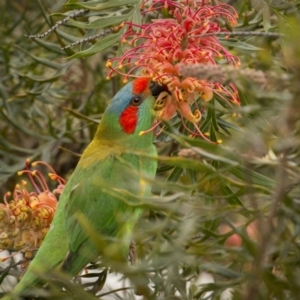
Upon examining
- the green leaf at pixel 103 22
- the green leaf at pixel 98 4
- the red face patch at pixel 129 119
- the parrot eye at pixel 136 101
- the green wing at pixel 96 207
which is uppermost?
the green leaf at pixel 98 4

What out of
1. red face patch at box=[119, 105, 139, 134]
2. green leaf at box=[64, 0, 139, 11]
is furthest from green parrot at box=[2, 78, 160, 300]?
green leaf at box=[64, 0, 139, 11]

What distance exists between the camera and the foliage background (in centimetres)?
105

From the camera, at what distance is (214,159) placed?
3.67ft

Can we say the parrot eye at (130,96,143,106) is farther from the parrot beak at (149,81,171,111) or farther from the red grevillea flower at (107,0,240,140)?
the red grevillea flower at (107,0,240,140)

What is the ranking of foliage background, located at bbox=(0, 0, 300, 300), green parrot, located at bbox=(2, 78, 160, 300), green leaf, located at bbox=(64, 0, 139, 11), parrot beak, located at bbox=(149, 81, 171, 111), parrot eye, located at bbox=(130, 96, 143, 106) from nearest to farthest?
foliage background, located at bbox=(0, 0, 300, 300) → green leaf, located at bbox=(64, 0, 139, 11) → parrot beak, located at bbox=(149, 81, 171, 111) → green parrot, located at bbox=(2, 78, 160, 300) → parrot eye, located at bbox=(130, 96, 143, 106)

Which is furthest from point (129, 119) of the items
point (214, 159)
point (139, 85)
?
point (214, 159)

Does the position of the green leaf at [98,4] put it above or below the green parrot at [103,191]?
above

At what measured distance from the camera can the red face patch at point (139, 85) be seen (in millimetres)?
2084

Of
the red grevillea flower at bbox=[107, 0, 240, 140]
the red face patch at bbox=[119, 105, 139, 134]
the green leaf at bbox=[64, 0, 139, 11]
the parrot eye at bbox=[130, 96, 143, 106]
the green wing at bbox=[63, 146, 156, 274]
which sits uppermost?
the green leaf at bbox=[64, 0, 139, 11]

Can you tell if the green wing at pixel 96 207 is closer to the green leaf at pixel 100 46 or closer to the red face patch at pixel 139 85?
the red face patch at pixel 139 85

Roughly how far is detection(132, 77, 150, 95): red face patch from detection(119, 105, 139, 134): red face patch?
0.10m

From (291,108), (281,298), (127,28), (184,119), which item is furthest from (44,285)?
(291,108)

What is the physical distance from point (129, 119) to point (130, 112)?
5 cm

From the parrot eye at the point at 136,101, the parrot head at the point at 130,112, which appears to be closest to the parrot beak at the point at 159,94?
the parrot head at the point at 130,112
